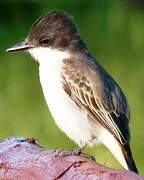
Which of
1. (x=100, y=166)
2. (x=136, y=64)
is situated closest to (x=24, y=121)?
(x=136, y=64)

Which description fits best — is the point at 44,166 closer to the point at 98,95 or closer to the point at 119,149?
the point at 119,149

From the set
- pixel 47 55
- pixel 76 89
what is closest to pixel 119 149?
pixel 76 89

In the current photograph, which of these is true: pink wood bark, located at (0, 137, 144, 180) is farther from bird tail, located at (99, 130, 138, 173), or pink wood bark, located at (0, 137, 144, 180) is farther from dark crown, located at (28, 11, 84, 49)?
dark crown, located at (28, 11, 84, 49)

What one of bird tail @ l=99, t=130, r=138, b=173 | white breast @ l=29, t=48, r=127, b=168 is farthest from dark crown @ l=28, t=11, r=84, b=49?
bird tail @ l=99, t=130, r=138, b=173

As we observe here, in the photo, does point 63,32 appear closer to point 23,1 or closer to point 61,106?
point 61,106

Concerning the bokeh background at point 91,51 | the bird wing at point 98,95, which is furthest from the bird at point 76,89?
the bokeh background at point 91,51

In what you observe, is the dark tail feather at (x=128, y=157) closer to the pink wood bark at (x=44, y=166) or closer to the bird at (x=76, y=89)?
the bird at (x=76, y=89)
